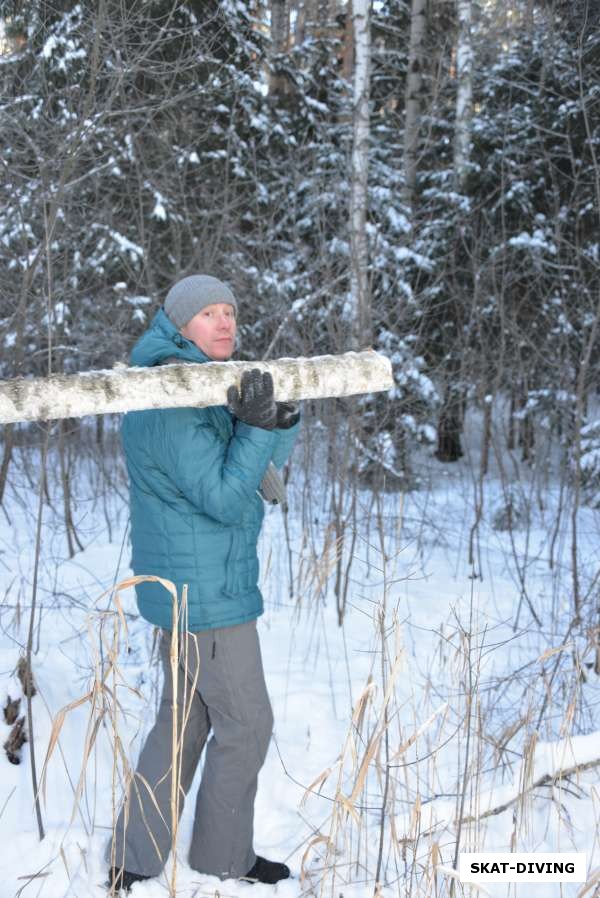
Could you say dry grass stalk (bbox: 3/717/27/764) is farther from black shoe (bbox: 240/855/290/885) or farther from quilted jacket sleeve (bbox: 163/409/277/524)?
quilted jacket sleeve (bbox: 163/409/277/524)

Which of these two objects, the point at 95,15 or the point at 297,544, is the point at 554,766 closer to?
the point at 297,544

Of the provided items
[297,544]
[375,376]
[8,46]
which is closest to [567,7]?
[8,46]

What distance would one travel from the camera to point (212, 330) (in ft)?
7.95

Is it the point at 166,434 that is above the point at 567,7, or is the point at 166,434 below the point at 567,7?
below

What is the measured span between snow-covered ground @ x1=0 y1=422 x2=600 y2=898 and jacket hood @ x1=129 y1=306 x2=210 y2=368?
76 cm

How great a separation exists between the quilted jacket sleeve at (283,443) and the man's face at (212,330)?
1.05ft

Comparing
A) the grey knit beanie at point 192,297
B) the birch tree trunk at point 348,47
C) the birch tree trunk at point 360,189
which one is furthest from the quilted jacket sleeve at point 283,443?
the birch tree trunk at point 348,47

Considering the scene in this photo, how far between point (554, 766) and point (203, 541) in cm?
165

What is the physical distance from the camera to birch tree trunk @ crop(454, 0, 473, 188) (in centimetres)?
1184

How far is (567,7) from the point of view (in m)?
5.03

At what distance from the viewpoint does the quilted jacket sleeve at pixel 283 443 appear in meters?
2.31

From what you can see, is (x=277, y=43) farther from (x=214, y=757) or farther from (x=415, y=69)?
(x=214, y=757)

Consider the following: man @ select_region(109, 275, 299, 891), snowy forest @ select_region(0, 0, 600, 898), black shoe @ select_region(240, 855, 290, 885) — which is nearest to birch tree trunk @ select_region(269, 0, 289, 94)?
snowy forest @ select_region(0, 0, 600, 898)

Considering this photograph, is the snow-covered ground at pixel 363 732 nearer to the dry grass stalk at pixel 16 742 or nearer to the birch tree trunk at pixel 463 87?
the dry grass stalk at pixel 16 742
